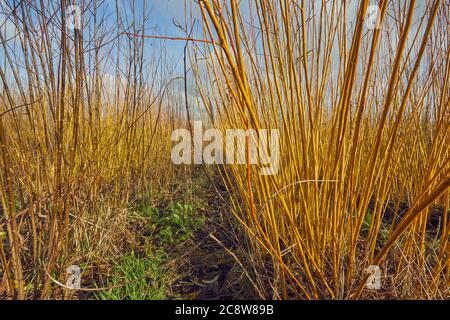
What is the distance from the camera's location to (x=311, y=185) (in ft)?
2.38

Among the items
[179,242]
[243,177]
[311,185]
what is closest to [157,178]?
[179,242]

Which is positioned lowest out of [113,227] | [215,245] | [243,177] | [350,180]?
[215,245]

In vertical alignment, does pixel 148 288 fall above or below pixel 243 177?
below

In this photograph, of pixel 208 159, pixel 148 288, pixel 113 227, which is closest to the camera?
pixel 148 288

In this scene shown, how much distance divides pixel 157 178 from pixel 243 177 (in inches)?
42.7

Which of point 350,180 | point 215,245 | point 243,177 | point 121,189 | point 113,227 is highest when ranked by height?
point 350,180

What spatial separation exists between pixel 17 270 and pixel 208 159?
1.69m

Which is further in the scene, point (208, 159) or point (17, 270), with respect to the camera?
point (208, 159)

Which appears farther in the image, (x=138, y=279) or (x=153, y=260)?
(x=153, y=260)

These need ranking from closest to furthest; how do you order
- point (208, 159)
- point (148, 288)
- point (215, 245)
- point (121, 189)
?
point (148, 288), point (215, 245), point (121, 189), point (208, 159)

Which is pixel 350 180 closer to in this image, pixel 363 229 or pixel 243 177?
pixel 243 177

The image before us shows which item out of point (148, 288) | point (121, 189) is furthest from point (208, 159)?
point (148, 288)

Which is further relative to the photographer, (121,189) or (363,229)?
(121,189)
